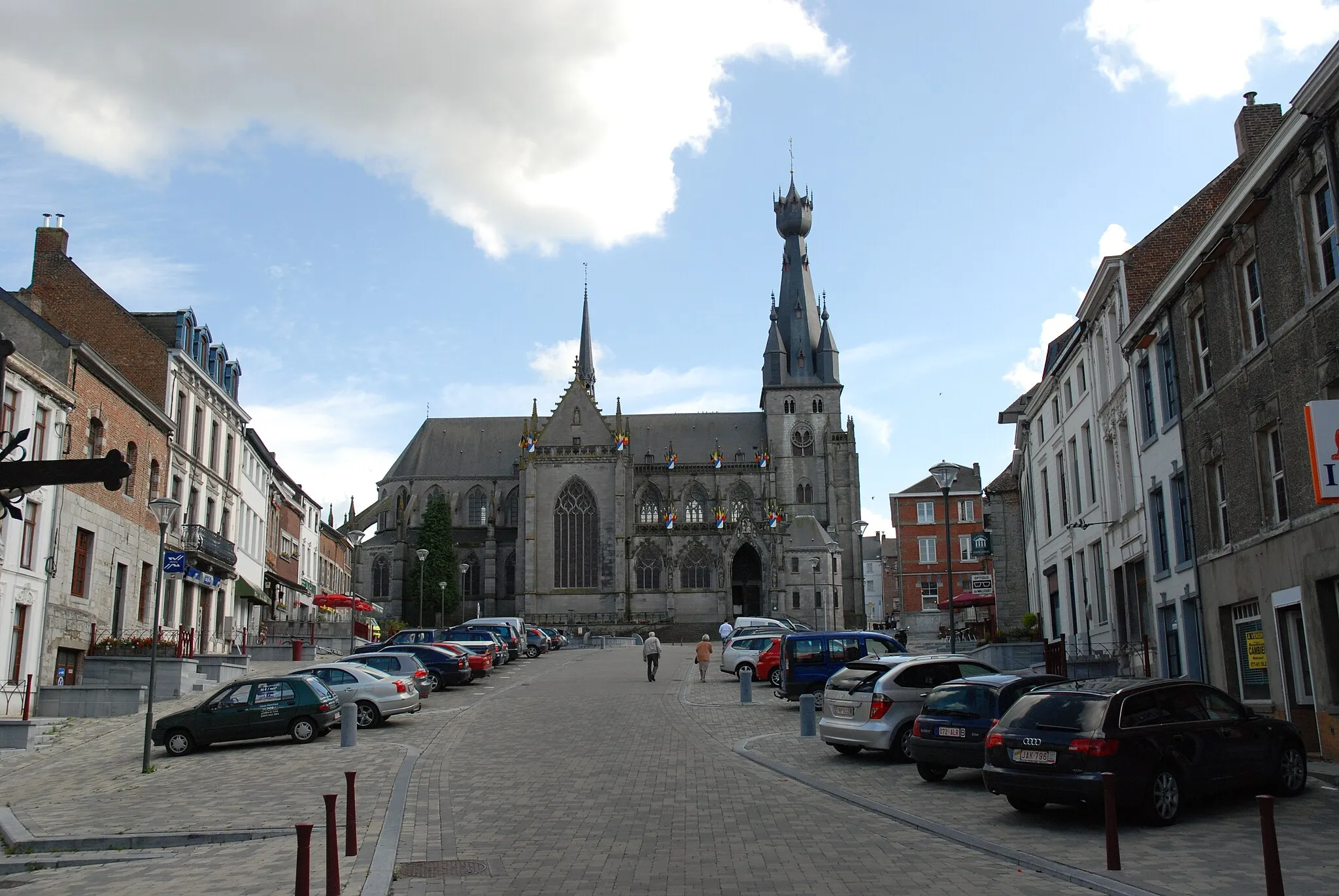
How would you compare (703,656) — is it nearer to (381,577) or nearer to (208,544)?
(208,544)

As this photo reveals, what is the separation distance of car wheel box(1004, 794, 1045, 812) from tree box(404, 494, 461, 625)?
251ft

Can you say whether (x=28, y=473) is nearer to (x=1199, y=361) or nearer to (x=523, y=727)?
(x=523, y=727)

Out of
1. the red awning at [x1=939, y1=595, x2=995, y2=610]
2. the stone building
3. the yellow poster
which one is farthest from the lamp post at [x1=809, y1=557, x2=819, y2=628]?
the yellow poster

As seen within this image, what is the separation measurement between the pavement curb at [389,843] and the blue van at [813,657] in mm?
10915

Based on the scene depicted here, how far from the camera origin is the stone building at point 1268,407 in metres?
15.4

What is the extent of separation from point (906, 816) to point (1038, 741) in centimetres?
159

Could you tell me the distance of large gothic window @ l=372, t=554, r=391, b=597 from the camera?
92.6m

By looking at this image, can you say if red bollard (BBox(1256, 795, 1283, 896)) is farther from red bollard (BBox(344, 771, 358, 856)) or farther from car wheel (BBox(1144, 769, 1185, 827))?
red bollard (BBox(344, 771, 358, 856))

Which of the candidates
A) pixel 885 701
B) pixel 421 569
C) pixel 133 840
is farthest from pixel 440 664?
pixel 421 569

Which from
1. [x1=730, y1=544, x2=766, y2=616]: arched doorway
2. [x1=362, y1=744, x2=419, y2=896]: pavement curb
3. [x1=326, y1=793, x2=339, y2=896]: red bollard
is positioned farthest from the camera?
[x1=730, y1=544, x2=766, y2=616]: arched doorway

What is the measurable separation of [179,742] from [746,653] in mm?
16024

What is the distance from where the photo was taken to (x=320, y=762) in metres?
18.3

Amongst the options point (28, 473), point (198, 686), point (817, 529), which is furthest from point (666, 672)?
point (817, 529)

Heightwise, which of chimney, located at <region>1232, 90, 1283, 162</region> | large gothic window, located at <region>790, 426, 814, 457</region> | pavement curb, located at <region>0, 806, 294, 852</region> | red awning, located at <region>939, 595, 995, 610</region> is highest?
large gothic window, located at <region>790, 426, 814, 457</region>
